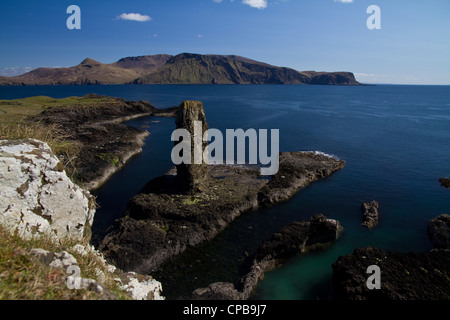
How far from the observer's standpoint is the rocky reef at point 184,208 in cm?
2173

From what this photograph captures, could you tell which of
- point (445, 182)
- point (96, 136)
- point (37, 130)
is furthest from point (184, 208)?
point (445, 182)

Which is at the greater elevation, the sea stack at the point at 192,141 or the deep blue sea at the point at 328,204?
the sea stack at the point at 192,141

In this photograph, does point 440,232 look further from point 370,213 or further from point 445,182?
point 445,182

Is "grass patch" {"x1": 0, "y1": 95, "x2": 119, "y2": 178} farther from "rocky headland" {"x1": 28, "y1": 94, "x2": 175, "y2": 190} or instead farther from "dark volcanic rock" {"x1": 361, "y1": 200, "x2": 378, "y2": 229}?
"dark volcanic rock" {"x1": 361, "y1": 200, "x2": 378, "y2": 229}

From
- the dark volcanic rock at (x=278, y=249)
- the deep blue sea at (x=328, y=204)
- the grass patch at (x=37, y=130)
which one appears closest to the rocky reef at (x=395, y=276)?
the deep blue sea at (x=328, y=204)

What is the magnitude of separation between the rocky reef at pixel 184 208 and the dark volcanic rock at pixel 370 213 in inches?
336

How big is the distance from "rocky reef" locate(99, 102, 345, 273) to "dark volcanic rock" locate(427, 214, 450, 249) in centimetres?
1459

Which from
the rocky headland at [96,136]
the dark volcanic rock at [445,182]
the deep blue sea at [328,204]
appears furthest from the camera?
the rocky headland at [96,136]

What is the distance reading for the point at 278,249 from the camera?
2195cm

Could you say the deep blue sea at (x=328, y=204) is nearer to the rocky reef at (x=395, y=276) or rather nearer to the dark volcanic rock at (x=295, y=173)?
the dark volcanic rock at (x=295, y=173)

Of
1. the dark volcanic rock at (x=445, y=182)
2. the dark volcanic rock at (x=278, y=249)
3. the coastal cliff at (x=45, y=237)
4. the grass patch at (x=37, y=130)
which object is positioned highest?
the grass patch at (x=37, y=130)

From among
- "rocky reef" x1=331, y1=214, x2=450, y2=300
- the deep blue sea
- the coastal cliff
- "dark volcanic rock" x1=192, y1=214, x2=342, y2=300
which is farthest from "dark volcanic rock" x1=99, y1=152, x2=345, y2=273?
"rocky reef" x1=331, y1=214, x2=450, y2=300

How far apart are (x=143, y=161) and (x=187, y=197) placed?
21.7 m
